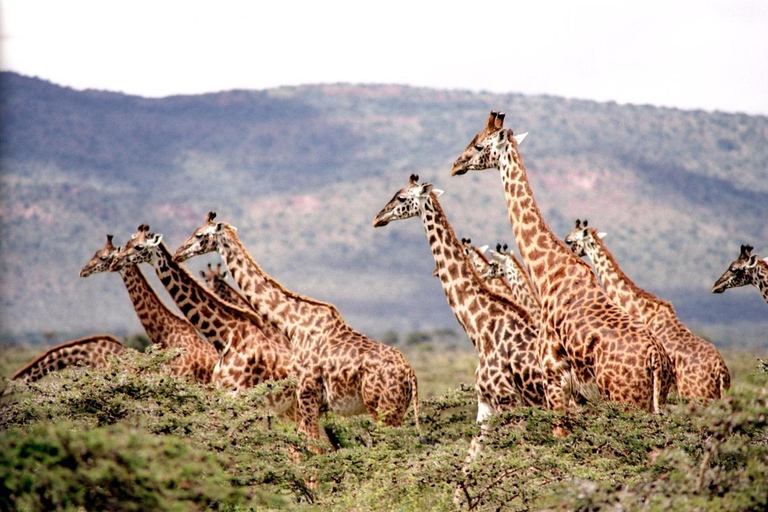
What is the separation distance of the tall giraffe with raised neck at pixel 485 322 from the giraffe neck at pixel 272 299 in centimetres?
148

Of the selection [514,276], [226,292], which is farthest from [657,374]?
[226,292]


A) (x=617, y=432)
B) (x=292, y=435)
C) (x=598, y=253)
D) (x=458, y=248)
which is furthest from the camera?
(x=598, y=253)

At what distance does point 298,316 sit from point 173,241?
298 ft

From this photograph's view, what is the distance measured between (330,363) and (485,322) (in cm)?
197

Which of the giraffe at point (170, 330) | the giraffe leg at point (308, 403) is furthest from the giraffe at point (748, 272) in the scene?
the giraffe at point (170, 330)

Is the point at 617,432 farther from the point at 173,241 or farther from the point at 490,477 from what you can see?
the point at 173,241

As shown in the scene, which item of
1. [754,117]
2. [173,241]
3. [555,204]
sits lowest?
[173,241]

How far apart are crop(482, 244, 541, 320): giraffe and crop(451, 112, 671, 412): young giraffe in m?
2.50

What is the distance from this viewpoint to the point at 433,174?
98.6 metres

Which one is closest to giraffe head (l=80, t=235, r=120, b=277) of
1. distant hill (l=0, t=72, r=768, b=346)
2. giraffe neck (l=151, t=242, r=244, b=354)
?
giraffe neck (l=151, t=242, r=244, b=354)

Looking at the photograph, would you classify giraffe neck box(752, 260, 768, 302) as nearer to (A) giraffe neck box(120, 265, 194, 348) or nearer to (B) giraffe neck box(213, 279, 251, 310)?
(B) giraffe neck box(213, 279, 251, 310)

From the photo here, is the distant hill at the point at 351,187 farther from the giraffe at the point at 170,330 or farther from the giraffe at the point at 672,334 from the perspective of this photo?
the giraffe at the point at 170,330

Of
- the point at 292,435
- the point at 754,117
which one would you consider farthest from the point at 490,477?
the point at 754,117

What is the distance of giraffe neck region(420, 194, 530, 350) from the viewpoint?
10.7 m
